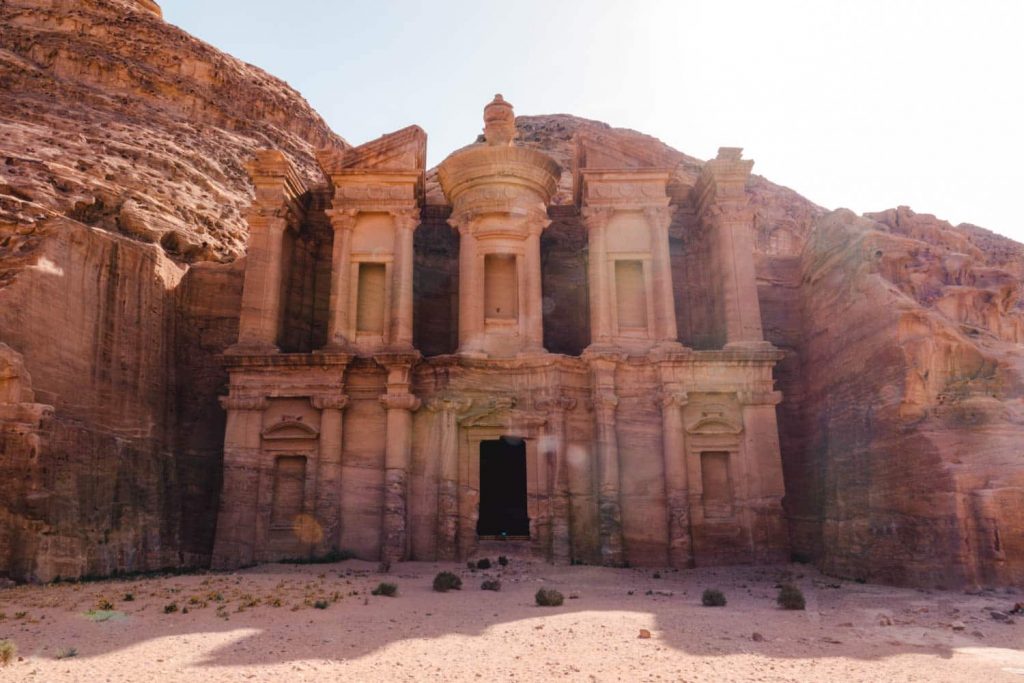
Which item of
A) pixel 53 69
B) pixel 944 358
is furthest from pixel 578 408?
pixel 53 69

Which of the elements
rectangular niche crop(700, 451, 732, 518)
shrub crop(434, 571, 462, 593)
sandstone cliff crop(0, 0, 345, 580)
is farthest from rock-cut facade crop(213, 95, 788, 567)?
shrub crop(434, 571, 462, 593)

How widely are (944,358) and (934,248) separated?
3932 millimetres

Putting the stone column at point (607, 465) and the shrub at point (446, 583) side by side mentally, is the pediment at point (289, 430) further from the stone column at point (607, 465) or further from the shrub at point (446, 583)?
the stone column at point (607, 465)

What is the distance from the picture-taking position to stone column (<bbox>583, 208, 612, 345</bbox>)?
67.4 ft

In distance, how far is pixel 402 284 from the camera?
2116cm

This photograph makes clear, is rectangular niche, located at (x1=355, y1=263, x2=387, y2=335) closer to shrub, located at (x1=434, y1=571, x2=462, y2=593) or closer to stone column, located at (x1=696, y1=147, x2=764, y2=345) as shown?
shrub, located at (x1=434, y1=571, x2=462, y2=593)

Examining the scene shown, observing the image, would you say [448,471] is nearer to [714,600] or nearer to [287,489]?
[287,489]

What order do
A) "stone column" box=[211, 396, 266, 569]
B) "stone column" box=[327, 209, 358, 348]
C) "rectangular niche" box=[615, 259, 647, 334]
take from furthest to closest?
"rectangular niche" box=[615, 259, 647, 334] < "stone column" box=[327, 209, 358, 348] < "stone column" box=[211, 396, 266, 569]

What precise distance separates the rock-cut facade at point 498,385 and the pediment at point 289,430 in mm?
67

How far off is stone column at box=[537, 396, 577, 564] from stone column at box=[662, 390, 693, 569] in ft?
8.41

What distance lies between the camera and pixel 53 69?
34188 mm

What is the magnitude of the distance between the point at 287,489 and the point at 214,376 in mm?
4845

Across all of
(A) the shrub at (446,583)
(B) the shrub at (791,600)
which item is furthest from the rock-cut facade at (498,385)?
(B) the shrub at (791,600)

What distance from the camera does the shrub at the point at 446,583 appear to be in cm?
1461
